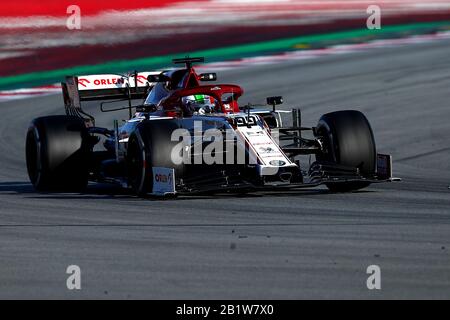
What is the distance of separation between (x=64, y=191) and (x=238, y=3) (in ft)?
47.0

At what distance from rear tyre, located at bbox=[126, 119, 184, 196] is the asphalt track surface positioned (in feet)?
0.83

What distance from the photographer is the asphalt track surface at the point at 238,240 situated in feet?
24.9

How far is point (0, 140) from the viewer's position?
59.1 feet

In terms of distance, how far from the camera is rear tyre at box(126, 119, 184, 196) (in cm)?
1155

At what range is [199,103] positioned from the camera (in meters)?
12.7

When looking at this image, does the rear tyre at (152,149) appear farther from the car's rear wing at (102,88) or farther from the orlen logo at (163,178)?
the car's rear wing at (102,88)

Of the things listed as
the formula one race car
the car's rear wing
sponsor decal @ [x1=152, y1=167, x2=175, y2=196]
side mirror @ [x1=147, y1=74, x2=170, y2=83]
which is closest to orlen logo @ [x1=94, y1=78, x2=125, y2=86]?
the car's rear wing

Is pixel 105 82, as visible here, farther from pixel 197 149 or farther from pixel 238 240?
pixel 238 240

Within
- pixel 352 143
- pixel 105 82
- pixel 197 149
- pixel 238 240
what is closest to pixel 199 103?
pixel 197 149

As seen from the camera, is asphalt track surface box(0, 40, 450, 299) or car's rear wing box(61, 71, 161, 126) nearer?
asphalt track surface box(0, 40, 450, 299)

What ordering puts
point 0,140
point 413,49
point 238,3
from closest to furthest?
point 0,140
point 413,49
point 238,3

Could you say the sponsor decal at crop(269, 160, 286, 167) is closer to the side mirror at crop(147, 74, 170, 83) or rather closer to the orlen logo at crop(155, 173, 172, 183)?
the orlen logo at crop(155, 173, 172, 183)
